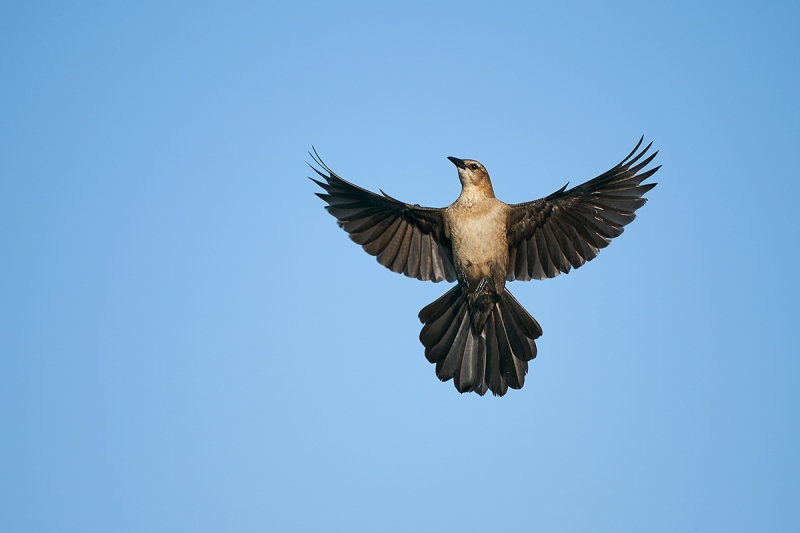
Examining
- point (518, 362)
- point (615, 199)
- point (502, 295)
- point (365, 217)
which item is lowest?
point (518, 362)

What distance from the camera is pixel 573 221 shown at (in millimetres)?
9078

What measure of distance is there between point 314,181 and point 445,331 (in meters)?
2.58

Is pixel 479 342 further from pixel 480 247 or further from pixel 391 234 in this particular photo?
pixel 391 234

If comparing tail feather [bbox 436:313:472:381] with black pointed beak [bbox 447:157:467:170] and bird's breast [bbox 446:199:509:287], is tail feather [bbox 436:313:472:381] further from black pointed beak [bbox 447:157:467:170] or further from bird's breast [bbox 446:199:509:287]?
black pointed beak [bbox 447:157:467:170]

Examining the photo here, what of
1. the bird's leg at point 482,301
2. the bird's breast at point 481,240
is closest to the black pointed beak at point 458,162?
the bird's breast at point 481,240

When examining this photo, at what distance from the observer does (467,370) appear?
29.0 feet

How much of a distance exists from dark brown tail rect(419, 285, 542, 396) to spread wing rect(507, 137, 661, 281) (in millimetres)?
595

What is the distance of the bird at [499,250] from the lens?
8789mm

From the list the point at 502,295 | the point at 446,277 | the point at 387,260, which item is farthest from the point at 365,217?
the point at 502,295

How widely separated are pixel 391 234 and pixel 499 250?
152cm

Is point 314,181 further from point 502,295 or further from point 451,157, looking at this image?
point 502,295

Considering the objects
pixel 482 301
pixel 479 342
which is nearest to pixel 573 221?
pixel 482 301

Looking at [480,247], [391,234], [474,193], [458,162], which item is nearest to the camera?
[480,247]

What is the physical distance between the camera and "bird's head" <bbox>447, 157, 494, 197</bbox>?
30.0 ft
